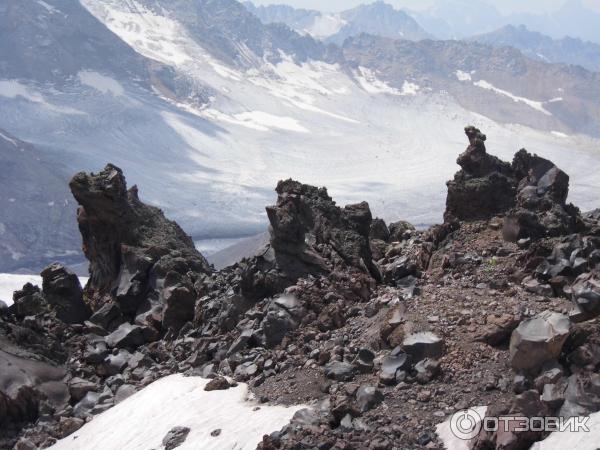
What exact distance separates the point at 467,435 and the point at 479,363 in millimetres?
1169

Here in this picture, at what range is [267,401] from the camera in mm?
8023

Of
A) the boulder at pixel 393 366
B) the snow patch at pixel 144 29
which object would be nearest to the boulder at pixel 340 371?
the boulder at pixel 393 366

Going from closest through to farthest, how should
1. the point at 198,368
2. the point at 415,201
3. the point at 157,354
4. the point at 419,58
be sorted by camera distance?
1. the point at 198,368
2. the point at 157,354
3. the point at 415,201
4. the point at 419,58

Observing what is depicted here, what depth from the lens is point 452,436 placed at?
6.25 metres

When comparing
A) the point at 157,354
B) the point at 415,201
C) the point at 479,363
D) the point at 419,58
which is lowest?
the point at 415,201

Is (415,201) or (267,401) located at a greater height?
(267,401)

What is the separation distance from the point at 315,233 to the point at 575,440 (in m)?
7.16

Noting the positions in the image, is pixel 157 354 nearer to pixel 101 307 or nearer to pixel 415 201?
pixel 101 307

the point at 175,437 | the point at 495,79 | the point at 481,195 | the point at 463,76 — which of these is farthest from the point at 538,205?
the point at 463,76

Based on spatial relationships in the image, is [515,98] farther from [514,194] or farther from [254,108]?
[514,194]

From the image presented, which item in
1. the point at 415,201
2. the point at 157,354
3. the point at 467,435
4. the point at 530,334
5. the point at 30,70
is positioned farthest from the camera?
the point at 30,70

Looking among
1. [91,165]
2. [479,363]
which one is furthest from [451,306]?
[91,165]

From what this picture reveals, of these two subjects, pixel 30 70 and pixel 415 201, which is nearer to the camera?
pixel 415 201

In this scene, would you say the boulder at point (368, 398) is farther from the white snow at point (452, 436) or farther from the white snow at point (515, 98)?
the white snow at point (515, 98)
